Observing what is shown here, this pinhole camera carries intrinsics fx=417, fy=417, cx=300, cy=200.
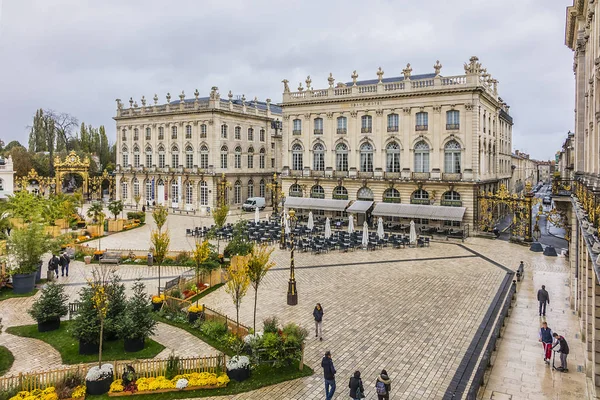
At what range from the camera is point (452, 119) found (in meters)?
37.0

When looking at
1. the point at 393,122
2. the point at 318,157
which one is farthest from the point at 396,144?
the point at 318,157

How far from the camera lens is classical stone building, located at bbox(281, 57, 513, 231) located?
Answer: 120 ft

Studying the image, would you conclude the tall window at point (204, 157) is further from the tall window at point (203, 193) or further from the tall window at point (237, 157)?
the tall window at point (237, 157)

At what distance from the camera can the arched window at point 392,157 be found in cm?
3978

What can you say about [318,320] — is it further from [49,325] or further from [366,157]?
[366,157]

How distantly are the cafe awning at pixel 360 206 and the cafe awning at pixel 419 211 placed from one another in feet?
2.79

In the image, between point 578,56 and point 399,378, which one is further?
point 578,56

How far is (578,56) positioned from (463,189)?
15709mm

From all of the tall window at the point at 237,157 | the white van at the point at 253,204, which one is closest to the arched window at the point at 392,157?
the white van at the point at 253,204

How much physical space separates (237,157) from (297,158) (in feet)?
41.2

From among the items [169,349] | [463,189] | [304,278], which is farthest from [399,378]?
[463,189]

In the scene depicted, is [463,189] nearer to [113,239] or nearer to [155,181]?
[113,239]

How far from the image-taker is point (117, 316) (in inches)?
561

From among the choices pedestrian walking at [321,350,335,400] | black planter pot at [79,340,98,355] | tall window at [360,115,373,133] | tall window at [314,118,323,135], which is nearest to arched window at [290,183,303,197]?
tall window at [314,118,323,135]
